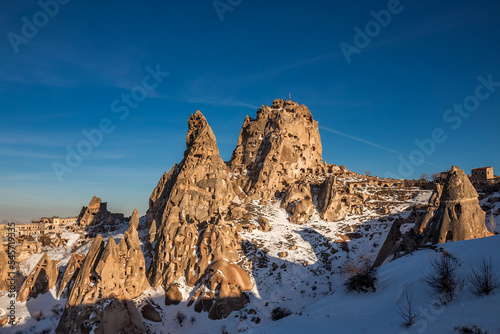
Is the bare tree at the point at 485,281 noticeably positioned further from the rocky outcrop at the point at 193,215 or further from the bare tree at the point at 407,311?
the rocky outcrop at the point at 193,215

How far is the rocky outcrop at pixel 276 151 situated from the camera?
6953 cm

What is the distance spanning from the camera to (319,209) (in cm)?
6050

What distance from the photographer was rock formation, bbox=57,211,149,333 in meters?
32.1

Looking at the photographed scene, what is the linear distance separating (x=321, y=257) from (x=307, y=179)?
93.8 feet

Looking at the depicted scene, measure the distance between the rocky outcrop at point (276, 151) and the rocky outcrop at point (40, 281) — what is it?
38153mm

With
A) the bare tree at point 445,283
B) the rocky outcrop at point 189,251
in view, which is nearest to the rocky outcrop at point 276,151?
the rocky outcrop at point 189,251

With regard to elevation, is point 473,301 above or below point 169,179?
below

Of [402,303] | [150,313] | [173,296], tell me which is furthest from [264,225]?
[402,303]

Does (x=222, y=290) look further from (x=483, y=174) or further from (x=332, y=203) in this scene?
(x=483, y=174)

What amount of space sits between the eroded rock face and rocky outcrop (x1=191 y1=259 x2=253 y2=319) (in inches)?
894

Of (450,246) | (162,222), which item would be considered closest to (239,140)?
(162,222)

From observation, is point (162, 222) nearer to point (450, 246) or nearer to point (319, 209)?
point (319, 209)

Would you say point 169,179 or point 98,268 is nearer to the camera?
point 98,268

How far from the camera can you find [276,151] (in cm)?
7431
